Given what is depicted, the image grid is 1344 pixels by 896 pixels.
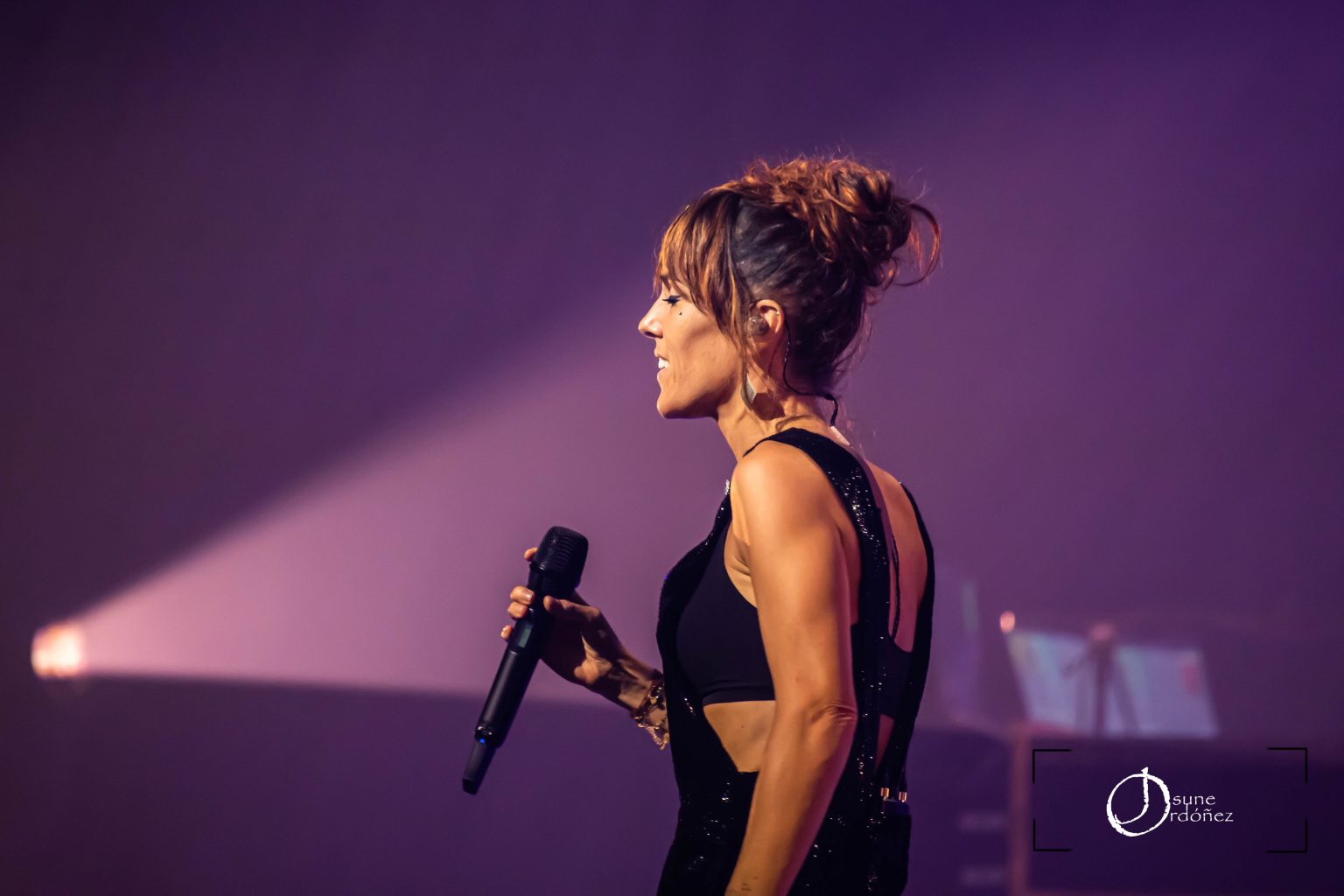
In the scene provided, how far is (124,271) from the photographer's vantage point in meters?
3.04

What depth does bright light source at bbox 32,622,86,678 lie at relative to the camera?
2.91 m

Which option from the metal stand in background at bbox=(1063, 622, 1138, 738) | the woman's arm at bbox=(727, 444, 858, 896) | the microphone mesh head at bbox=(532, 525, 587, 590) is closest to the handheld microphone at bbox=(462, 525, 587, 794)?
the microphone mesh head at bbox=(532, 525, 587, 590)

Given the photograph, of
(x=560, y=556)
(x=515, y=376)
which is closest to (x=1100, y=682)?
(x=515, y=376)

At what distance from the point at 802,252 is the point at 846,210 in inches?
2.8

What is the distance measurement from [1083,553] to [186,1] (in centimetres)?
275

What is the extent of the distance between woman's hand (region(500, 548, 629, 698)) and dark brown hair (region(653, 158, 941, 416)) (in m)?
0.46

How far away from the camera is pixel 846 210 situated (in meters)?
1.38

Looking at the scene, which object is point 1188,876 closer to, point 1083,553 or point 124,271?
point 1083,553

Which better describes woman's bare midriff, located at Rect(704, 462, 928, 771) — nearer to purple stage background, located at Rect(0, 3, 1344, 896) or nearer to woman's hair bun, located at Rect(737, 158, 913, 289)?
woman's hair bun, located at Rect(737, 158, 913, 289)

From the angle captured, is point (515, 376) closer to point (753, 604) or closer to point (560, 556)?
point (560, 556)

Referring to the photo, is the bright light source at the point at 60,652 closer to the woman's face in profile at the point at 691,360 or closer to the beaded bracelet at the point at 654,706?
the beaded bracelet at the point at 654,706

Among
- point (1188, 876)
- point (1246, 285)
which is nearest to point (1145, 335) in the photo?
point (1246, 285)

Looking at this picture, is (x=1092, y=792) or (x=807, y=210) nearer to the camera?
(x=807, y=210)

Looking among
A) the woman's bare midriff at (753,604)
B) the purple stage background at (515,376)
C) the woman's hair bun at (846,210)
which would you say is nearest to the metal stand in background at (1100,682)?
the purple stage background at (515,376)
